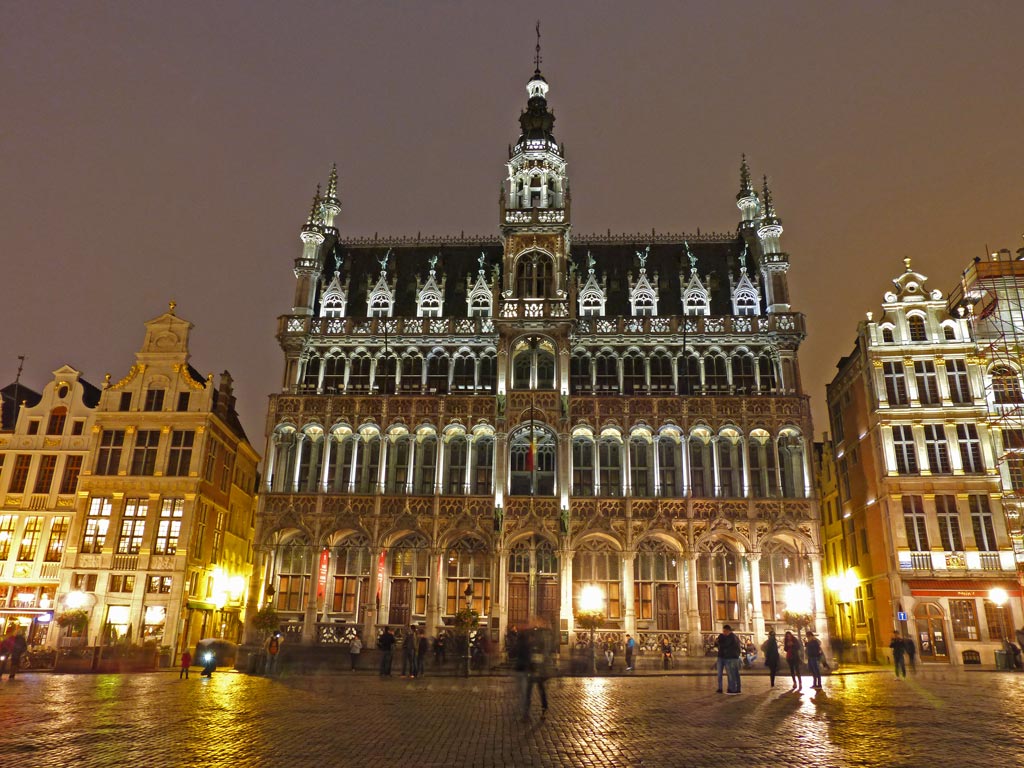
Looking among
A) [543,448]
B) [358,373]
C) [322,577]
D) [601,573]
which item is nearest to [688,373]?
[543,448]

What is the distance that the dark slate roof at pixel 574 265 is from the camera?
54219 millimetres

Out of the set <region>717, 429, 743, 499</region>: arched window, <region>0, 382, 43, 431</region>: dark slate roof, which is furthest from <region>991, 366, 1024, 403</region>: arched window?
<region>0, 382, 43, 431</region>: dark slate roof

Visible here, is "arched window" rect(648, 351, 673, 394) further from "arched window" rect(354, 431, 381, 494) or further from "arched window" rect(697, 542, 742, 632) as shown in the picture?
"arched window" rect(354, 431, 381, 494)

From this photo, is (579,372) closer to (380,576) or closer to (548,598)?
(548,598)

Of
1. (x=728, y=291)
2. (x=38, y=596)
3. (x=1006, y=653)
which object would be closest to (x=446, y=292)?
(x=728, y=291)

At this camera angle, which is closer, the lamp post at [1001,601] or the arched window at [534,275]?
the lamp post at [1001,601]

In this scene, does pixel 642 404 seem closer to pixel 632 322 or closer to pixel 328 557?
pixel 632 322

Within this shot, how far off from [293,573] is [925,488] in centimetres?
3777

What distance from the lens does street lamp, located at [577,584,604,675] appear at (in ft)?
130

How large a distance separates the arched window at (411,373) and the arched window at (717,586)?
68.7 feet

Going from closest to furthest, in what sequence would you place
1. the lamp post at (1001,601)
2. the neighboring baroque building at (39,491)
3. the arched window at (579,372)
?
the lamp post at (1001,601) → the neighboring baroque building at (39,491) → the arched window at (579,372)

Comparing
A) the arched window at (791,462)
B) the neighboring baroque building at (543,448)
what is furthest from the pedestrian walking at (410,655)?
the arched window at (791,462)

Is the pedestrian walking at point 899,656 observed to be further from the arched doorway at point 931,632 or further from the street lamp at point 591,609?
the street lamp at point 591,609

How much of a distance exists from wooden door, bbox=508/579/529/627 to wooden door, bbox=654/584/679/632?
7.58 metres
